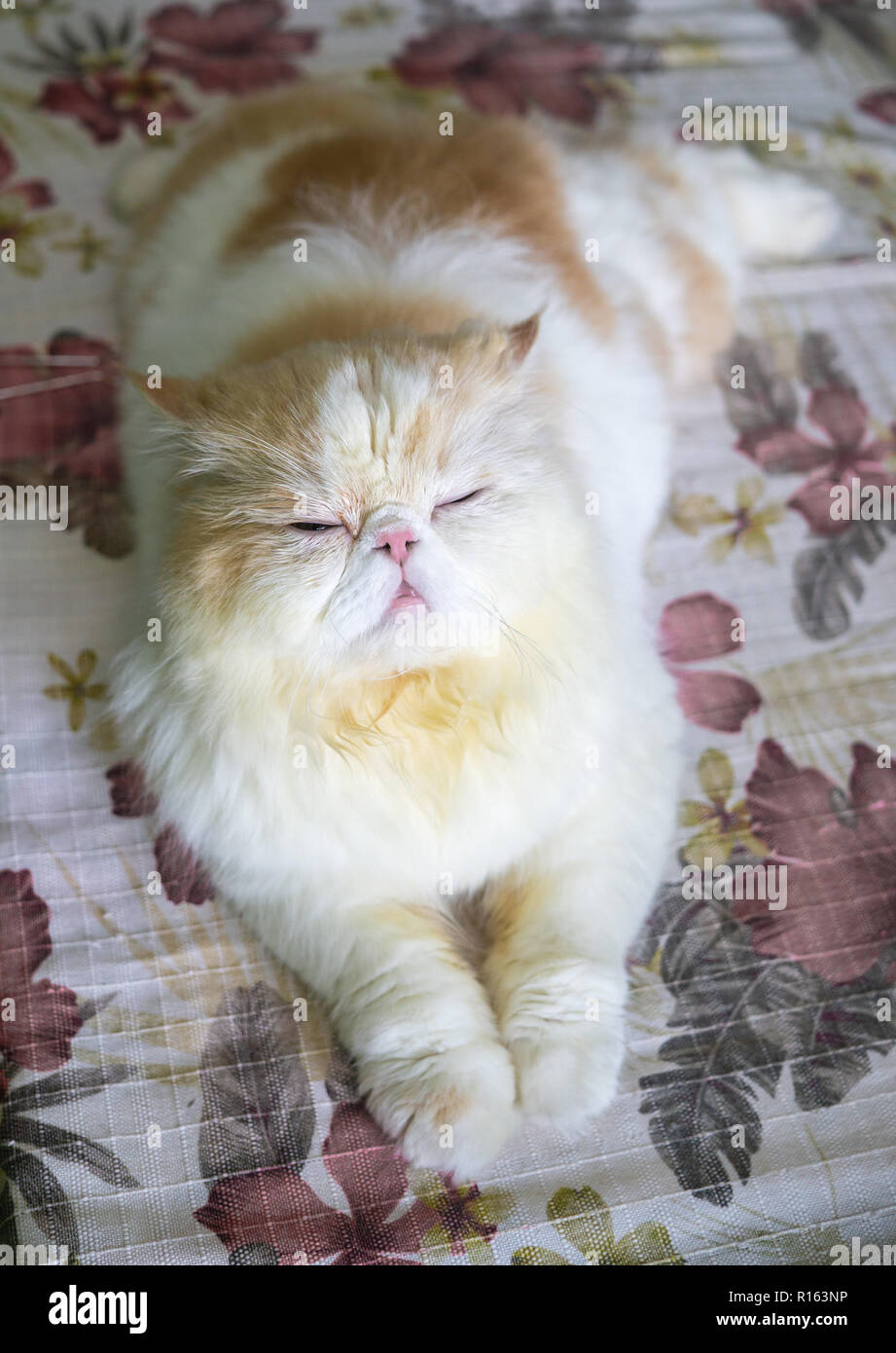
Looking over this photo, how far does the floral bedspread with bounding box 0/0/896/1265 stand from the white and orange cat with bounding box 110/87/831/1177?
0.29 feet

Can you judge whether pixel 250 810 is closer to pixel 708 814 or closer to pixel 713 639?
pixel 708 814

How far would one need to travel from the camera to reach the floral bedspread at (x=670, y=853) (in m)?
1.10

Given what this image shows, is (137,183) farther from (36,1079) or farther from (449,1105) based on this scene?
(449,1105)

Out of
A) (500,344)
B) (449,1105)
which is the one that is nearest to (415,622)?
(500,344)

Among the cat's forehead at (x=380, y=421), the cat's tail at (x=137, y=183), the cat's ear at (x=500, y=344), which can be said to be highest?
the cat's tail at (x=137, y=183)

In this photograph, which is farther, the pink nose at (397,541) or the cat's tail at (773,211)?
the cat's tail at (773,211)

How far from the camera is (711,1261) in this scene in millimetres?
1065

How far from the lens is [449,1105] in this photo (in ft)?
3.57

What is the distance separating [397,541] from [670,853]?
63cm

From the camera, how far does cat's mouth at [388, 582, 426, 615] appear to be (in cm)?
100

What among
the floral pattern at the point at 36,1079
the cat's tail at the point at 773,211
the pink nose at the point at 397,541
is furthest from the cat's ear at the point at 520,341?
the cat's tail at the point at 773,211

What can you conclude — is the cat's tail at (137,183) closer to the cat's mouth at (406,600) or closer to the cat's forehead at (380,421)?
the cat's forehead at (380,421)

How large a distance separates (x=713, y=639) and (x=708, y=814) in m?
0.29

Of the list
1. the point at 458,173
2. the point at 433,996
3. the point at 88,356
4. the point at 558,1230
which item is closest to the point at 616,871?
the point at 433,996
